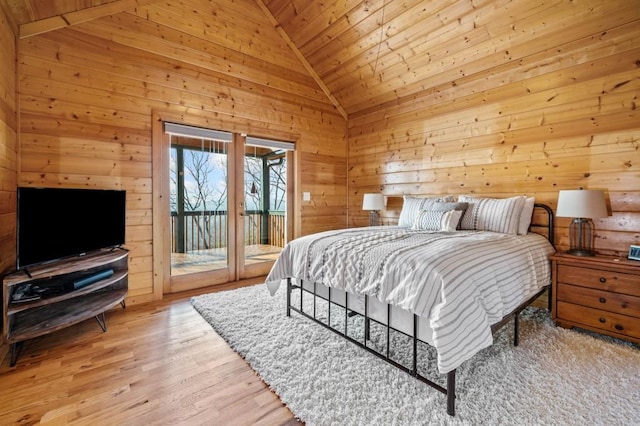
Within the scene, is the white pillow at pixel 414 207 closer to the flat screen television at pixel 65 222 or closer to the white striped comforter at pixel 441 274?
the white striped comforter at pixel 441 274

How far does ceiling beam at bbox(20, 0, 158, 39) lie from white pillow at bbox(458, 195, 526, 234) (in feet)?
13.2

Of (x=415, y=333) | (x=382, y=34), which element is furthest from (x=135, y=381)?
(x=382, y=34)

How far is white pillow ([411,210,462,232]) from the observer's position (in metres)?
2.87

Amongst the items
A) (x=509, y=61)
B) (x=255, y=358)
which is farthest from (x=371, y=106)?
(x=255, y=358)

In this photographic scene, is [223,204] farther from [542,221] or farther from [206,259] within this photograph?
[542,221]

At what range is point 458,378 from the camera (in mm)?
1764

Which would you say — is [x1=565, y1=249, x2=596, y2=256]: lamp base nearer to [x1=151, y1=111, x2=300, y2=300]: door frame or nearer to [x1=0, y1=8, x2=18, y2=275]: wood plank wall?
[x1=151, y1=111, x2=300, y2=300]: door frame

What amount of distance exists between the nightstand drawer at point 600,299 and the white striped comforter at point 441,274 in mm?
171

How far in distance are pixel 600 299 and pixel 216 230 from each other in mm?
A: 3783

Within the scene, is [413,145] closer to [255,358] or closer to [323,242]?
[323,242]

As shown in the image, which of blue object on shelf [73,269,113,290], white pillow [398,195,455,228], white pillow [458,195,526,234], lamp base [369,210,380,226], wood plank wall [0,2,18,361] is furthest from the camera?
lamp base [369,210,380,226]

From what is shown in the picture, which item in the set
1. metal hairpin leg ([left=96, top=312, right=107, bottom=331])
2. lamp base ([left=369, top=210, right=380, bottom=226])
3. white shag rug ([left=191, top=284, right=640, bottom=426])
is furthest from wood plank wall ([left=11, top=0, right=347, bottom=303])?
white shag rug ([left=191, top=284, right=640, bottom=426])

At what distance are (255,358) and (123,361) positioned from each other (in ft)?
2.95

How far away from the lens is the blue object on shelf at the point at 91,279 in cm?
230
